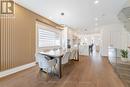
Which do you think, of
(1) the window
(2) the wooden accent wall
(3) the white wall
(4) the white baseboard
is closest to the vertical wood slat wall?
(2) the wooden accent wall

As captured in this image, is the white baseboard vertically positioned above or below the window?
below

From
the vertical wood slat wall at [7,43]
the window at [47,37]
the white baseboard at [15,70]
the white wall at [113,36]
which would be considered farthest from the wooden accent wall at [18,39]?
the white wall at [113,36]

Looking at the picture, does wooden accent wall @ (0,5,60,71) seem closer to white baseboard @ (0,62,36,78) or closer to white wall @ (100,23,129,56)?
white baseboard @ (0,62,36,78)

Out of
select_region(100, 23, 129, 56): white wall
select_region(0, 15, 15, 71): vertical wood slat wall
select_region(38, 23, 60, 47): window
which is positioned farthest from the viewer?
select_region(100, 23, 129, 56): white wall

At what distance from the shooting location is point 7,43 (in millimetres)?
4258

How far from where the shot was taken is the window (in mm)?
7078

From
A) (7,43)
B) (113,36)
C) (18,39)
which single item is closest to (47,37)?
(18,39)

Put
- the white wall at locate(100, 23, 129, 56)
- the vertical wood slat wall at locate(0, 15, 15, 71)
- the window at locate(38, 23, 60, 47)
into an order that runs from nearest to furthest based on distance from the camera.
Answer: the vertical wood slat wall at locate(0, 15, 15, 71)
the window at locate(38, 23, 60, 47)
the white wall at locate(100, 23, 129, 56)

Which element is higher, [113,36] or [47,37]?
[113,36]

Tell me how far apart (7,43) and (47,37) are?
4015mm

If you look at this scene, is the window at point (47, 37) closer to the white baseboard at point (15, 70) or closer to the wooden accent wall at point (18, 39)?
the wooden accent wall at point (18, 39)

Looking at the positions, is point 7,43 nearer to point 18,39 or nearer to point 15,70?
point 18,39

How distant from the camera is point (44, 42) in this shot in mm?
7609

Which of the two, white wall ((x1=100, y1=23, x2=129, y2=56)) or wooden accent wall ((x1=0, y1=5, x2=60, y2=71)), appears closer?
wooden accent wall ((x1=0, y1=5, x2=60, y2=71))
